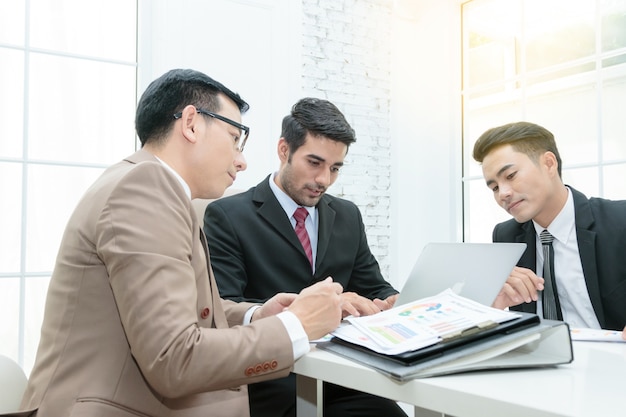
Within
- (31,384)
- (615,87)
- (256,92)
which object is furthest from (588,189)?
(31,384)

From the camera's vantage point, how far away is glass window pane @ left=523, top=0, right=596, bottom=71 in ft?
11.8

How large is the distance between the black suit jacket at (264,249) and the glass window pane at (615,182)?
75.3 inches

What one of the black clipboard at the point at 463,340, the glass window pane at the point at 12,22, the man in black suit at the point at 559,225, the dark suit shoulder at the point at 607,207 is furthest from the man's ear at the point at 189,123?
the glass window pane at the point at 12,22

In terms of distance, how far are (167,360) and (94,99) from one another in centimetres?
262

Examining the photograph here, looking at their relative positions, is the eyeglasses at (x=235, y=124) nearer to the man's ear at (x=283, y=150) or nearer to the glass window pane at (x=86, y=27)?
the man's ear at (x=283, y=150)

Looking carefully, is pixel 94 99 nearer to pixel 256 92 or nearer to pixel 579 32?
pixel 256 92

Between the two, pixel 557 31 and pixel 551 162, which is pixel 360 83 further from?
pixel 551 162

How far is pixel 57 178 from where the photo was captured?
120 inches

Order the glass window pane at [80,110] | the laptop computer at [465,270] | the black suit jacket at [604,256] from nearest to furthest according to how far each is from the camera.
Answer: the laptop computer at [465,270] < the black suit jacket at [604,256] < the glass window pane at [80,110]

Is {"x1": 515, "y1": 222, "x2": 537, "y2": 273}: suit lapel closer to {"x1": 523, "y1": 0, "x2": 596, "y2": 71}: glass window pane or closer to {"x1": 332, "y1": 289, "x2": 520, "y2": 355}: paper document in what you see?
{"x1": 332, "y1": 289, "x2": 520, "y2": 355}: paper document

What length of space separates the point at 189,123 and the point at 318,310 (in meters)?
0.52

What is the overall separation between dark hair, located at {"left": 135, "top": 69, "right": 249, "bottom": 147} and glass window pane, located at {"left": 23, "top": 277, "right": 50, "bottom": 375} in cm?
200

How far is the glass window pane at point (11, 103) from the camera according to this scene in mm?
2914

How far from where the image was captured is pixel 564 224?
210cm
